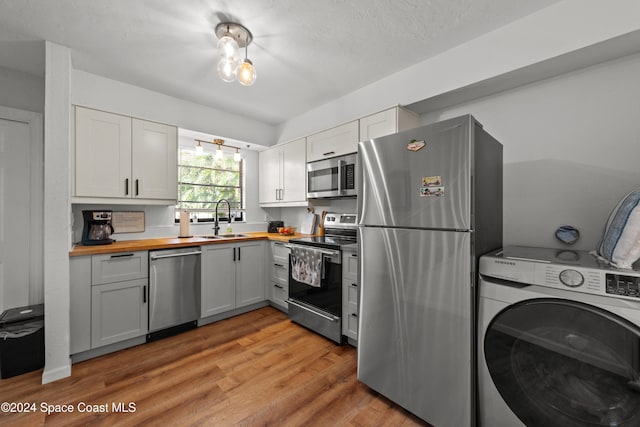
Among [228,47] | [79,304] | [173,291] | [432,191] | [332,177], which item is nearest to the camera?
[432,191]

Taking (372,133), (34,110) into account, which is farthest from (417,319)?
(34,110)

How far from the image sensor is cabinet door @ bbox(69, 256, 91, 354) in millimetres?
2164

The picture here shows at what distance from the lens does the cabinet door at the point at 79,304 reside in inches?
85.2

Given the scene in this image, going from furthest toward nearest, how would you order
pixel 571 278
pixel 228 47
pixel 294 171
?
1. pixel 294 171
2. pixel 228 47
3. pixel 571 278

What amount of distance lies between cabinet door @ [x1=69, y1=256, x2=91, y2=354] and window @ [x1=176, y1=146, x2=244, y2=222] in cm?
128

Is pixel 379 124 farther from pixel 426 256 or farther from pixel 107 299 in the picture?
pixel 107 299

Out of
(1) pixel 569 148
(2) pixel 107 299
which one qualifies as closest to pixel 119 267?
(2) pixel 107 299

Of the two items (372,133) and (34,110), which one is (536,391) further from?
(34,110)

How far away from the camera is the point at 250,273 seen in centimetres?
328

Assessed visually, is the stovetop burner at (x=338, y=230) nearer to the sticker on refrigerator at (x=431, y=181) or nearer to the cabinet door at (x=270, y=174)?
the cabinet door at (x=270, y=174)

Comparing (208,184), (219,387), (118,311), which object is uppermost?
(208,184)

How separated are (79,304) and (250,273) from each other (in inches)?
61.9

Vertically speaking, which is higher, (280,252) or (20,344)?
(280,252)

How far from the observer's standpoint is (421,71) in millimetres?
2400
